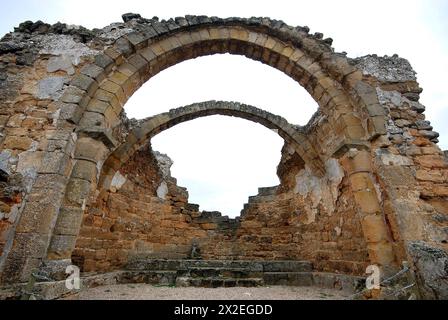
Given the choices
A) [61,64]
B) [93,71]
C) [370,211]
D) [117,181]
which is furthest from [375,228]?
[117,181]

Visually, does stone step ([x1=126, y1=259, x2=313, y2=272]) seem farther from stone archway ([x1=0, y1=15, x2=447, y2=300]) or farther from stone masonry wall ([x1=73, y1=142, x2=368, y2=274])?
stone archway ([x1=0, y1=15, x2=447, y2=300])

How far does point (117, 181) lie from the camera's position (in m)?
5.62

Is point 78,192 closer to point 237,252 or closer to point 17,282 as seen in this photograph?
point 17,282

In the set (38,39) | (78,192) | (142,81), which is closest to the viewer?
(78,192)

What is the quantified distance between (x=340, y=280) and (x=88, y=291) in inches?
159

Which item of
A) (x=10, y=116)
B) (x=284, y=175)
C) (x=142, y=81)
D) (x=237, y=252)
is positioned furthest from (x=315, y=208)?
(x=10, y=116)

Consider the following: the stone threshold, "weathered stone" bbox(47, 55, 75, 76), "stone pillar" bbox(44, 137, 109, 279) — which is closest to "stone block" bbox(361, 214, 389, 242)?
the stone threshold

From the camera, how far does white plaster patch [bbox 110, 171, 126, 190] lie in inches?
215

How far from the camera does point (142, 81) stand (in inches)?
160

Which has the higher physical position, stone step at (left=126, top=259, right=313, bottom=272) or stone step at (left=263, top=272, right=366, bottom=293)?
stone step at (left=126, top=259, right=313, bottom=272)

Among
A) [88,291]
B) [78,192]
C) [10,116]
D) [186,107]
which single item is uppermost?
[186,107]

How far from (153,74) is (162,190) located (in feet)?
12.5

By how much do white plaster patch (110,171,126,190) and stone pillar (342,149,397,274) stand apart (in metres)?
4.64
